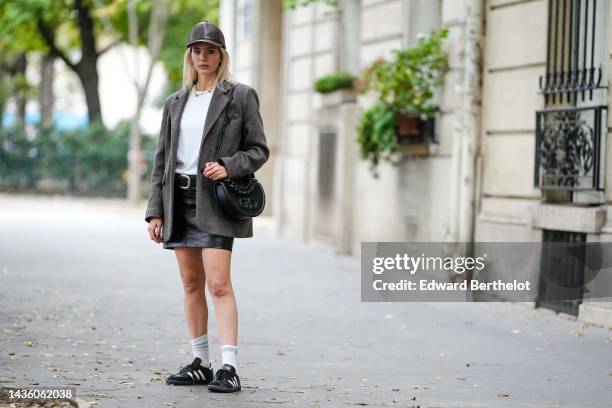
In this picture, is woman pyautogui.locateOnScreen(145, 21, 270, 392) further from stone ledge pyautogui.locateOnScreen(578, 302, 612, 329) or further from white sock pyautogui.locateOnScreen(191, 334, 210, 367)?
stone ledge pyautogui.locateOnScreen(578, 302, 612, 329)

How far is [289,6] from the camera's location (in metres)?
16.7

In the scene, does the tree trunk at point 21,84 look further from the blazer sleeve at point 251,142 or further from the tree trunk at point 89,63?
the blazer sleeve at point 251,142

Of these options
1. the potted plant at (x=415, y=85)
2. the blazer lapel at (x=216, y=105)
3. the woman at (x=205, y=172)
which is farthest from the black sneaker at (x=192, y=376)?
the potted plant at (x=415, y=85)

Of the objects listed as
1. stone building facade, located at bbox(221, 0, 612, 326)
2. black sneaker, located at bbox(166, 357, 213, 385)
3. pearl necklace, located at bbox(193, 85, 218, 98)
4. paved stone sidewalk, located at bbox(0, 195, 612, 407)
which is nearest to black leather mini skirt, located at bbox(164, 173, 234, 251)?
pearl necklace, located at bbox(193, 85, 218, 98)

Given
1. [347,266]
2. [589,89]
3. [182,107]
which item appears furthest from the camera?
[347,266]

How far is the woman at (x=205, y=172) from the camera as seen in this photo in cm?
649

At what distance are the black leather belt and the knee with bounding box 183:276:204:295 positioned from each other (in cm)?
51

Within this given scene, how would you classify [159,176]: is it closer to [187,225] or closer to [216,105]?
[187,225]

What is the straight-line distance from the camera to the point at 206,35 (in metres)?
6.43

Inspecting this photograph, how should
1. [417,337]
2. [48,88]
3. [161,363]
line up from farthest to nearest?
[48,88], [417,337], [161,363]

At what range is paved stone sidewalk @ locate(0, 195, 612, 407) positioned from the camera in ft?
21.6

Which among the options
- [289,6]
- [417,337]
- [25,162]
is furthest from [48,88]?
[417,337]

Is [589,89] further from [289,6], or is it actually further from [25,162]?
[25,162]

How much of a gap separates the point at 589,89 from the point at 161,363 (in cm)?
485
